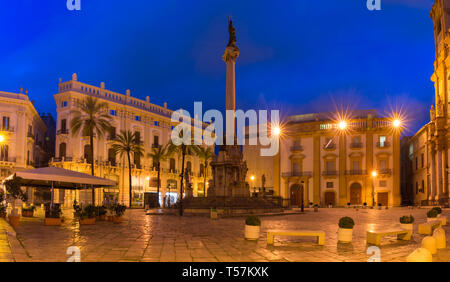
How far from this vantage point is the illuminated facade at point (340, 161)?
57000 millimetres

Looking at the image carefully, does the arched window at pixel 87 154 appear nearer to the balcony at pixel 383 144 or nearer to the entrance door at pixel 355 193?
the entrance door at pixel 355 193

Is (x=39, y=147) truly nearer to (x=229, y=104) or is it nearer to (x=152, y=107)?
(x=152, y=107)

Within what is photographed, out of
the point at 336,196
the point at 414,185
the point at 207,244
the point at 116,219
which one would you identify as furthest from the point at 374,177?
the point at 207,244

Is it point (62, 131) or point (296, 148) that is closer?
point (62, 131)

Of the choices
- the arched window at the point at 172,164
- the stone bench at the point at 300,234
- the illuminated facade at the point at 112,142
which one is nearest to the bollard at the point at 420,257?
the stone bench at the point at 300,234

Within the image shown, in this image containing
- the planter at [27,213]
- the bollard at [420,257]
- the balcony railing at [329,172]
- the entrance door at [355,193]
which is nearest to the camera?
the bollard at [420,257]

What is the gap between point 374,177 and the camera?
57.0 meters

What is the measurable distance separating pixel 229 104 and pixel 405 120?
34783 millimetres

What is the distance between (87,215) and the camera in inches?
722

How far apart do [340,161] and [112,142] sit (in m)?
31.9

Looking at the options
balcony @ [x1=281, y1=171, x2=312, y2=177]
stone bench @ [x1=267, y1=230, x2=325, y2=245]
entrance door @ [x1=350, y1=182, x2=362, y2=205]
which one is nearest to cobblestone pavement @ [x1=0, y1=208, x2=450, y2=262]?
stone bench @ [x1=267, y1=230, x2=325, y2=245]

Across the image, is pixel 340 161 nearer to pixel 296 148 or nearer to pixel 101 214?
pixel 296 148

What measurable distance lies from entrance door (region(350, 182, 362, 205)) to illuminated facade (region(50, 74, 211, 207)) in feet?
78.4

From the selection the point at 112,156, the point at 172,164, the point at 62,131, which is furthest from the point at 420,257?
the point at 172,164
